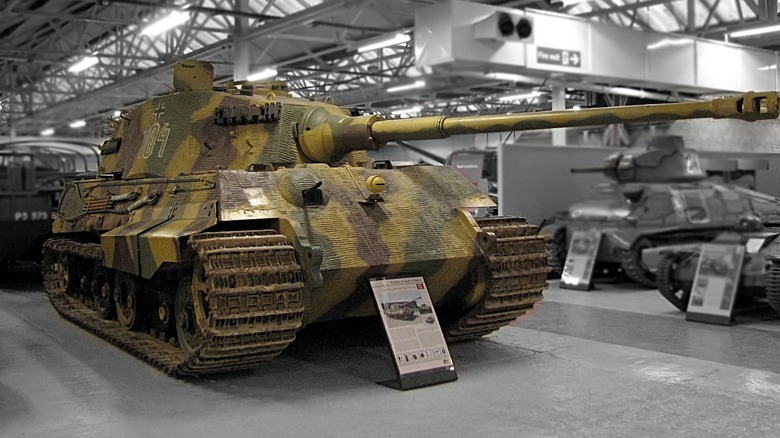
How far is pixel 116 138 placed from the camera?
10023 millimetres

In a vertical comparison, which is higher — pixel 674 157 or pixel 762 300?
pixel 674 157

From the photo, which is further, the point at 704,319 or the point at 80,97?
the point at 80,97

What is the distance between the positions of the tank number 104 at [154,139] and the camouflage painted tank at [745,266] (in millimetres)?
6020

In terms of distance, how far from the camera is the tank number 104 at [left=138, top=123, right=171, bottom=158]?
865 cm

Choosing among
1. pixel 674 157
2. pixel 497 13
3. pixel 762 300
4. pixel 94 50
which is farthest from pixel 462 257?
pixel 94 50

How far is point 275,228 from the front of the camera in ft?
21.8

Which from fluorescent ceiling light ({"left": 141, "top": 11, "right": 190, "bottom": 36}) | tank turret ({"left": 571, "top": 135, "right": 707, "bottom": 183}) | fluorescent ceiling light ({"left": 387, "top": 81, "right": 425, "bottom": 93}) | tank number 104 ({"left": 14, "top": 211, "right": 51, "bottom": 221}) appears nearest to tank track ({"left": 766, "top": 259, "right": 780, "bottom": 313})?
tank turret ({"left": 571, "top": 135, "right": 707, "bottom": 183})

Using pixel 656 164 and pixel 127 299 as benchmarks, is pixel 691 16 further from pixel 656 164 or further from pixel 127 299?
pixel 127 299

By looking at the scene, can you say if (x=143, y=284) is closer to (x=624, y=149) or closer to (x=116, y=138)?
(x=116, y=138)

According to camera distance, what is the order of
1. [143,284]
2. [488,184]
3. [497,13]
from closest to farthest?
[143,284] < [497,13] < [488,184]

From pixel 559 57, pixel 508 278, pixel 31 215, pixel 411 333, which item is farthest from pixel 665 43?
pixel 31 215

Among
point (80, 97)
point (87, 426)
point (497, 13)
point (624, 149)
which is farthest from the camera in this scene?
point (80, 97)

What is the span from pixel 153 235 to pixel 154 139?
2354 millimetres

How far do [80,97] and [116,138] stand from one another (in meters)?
19.9
